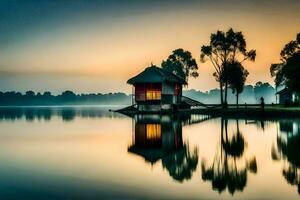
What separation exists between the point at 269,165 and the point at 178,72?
8501cm

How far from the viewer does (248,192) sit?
1456cm

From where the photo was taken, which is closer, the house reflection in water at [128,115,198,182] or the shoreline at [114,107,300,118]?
the house reflection in water at [128,115,198,182]

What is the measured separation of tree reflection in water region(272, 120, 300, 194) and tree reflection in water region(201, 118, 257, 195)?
153 cm

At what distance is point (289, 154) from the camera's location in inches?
920

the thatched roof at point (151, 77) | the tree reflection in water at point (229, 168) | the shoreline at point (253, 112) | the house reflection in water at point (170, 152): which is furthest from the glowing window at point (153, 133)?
the thatched roof at point (151, 77)

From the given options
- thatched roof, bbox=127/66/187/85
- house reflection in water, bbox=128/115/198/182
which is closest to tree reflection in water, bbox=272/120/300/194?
house reflection in water, bbox=128/115/198/182

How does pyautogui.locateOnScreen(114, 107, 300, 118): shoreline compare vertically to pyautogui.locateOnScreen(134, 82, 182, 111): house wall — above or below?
below

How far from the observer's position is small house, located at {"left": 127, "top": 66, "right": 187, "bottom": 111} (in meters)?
75.3

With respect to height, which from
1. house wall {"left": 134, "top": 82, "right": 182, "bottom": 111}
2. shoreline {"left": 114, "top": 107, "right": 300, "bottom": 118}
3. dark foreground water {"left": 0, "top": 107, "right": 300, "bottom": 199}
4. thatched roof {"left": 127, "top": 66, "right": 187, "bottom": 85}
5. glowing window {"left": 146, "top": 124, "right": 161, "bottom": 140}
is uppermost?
thatched roof {"left": 127, "top": 66, "right": 187, "bottom": 85}

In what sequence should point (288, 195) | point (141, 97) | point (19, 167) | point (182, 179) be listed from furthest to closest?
point (141, 97) → point (19, 167) → point (182, 179) → point (288, 195)

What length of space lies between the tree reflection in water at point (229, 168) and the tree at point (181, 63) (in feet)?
252

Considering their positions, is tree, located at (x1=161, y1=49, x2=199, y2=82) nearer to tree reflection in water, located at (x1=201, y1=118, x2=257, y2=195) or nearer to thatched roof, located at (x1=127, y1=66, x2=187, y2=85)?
thatched roof, located at (x1=127, y1=66, x2=187, y2=85)

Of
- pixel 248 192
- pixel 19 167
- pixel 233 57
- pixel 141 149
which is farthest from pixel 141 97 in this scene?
pixel 248 192

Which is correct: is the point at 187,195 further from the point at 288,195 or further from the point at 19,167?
the point at 19,167
